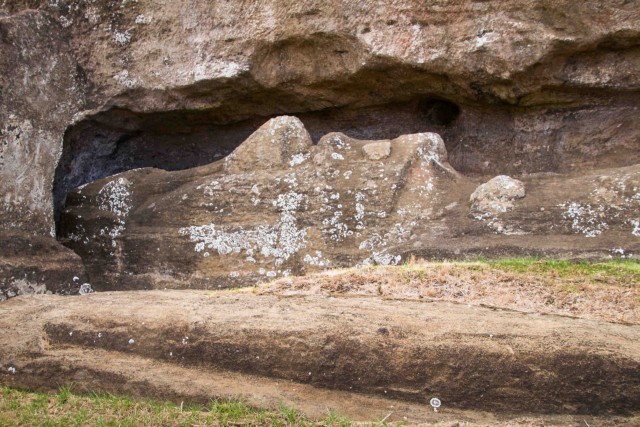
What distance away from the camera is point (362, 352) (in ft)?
18.5

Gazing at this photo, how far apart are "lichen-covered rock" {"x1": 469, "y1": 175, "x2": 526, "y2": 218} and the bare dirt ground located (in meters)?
2.21

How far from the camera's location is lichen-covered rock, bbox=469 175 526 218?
9.01 metres

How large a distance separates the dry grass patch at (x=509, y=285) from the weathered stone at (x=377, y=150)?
8.16ft

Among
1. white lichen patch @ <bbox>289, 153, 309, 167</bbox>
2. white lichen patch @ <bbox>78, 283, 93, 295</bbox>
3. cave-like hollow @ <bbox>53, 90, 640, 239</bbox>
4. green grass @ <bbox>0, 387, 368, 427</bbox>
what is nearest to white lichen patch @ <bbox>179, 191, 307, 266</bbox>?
white lichen patch @ <bbox>289, 153, 309, 167</bbox>

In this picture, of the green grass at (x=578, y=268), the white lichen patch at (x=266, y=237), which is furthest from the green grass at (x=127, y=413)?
the white lichen patch at (x=266, y=237)

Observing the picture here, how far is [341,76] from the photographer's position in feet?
36.3

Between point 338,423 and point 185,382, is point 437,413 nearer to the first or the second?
point 338,423

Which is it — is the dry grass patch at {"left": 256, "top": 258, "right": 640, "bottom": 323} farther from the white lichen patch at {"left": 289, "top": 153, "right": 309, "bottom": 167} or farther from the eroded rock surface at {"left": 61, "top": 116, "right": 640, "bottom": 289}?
the white lichen patch at {"left": 289, "top": 153, "right": 309, "bottom": 167}

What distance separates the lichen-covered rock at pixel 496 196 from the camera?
9.01 metres

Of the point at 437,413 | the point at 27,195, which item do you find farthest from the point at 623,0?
the point at 27,195

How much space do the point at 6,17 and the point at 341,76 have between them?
3949mm

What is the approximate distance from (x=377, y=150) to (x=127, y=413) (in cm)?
510

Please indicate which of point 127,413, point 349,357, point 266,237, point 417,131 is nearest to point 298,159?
point 266,237

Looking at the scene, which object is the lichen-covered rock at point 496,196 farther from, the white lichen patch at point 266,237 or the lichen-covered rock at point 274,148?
the lichen-covered rock at point 274,148
